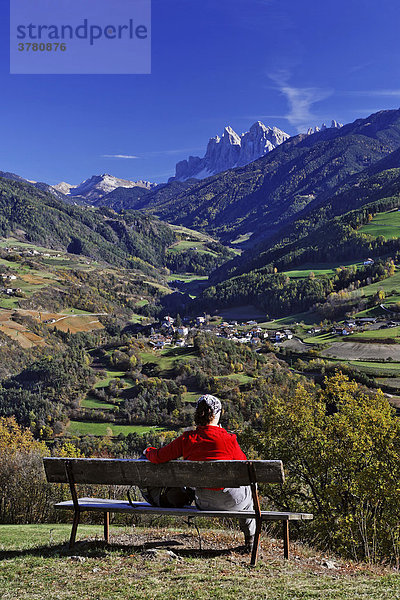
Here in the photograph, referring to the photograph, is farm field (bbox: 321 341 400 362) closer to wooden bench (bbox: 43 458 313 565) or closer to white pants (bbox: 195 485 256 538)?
white pants (bbox: 195 485 256 538)

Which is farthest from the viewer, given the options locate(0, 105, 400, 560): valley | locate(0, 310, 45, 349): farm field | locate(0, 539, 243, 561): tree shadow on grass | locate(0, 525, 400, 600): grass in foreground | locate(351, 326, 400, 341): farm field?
locate(0, 310, 45, 349): farm field

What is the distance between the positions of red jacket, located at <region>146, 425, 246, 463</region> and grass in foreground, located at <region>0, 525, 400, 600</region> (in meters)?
1.45

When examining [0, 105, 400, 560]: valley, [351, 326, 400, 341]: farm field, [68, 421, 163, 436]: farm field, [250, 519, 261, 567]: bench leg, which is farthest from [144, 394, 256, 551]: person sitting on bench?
[351, 326, 400, 341]: farm field

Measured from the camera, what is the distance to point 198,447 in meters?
6.39

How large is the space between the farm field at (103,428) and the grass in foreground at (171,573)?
223ft

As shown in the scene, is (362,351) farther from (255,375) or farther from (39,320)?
(39,320)

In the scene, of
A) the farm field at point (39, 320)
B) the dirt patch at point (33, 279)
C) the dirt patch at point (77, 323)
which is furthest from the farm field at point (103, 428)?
the dirt patch at point (33, 279)

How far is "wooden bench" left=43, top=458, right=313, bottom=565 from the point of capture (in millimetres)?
5922

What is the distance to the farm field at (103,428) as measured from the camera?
245 feet

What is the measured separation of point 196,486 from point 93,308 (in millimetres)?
186503

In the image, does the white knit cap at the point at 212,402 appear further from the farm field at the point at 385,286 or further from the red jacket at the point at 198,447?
the farm field at the point at 385,286

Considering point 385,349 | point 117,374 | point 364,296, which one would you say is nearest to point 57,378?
point 117,374

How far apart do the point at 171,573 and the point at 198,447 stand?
1629mm

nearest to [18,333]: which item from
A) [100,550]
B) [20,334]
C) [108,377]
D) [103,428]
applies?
[20,334]
